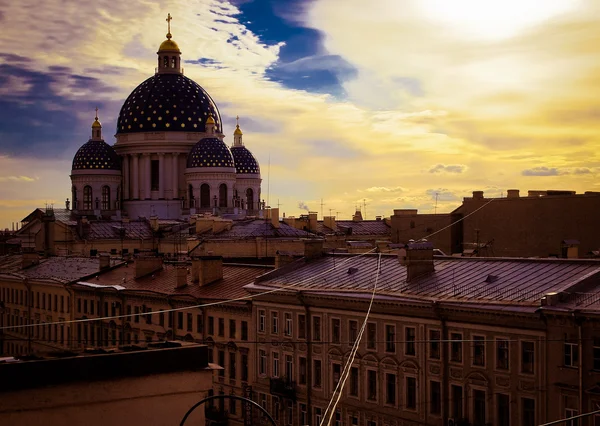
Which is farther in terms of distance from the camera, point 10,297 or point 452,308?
point 10,297

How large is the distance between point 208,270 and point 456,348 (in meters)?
17.1

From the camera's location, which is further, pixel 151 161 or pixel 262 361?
pixel 151 161

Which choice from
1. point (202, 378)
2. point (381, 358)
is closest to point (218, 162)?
point (381, 358)

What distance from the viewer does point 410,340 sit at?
96.1 ft

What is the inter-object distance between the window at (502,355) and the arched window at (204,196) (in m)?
82.7

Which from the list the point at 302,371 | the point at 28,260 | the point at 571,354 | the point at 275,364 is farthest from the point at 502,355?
the point at 28,260

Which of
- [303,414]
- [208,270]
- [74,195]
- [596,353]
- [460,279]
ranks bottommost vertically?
[303,414]

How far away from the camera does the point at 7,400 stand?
11.9 meters

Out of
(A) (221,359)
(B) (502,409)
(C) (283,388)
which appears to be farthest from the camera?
(A) (221,359)

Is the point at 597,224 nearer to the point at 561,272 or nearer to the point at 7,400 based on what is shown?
the point at 561,272

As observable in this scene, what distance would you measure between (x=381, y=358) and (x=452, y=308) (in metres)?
3.25

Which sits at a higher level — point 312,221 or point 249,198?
point 249,198

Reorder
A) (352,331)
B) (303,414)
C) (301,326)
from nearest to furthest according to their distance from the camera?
(352,331)
(303,414)
(301,326)

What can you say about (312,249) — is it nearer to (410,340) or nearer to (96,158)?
(410,340)
